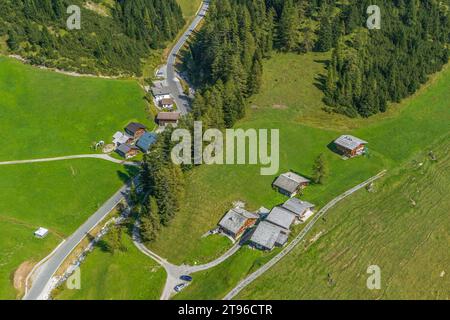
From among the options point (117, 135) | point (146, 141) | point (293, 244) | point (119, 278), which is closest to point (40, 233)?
point (119, 278)

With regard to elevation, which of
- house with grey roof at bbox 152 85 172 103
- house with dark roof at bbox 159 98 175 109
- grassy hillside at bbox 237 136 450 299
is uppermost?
house with grey roof at bbox 152 85 172 103

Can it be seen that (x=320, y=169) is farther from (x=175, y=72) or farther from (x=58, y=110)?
(x=58, y=110)

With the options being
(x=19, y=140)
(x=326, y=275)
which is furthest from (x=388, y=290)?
(x=19, y=140)

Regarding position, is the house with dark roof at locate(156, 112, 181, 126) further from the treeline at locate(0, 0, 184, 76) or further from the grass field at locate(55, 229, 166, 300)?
the grass field at locate(55, 229, 166, 300)

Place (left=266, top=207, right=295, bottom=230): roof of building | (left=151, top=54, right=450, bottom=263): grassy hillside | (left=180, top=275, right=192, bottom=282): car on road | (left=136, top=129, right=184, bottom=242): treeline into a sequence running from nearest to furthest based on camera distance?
(left=180, top=275, right=192, bottom=282): car on road, (left=266, top=207, right=295, bottom=230): roof of building, (left=136, top=129, right=184, bottom=242): treeline, (left=151, top=54, right=450, bottom=263): grassy hillside

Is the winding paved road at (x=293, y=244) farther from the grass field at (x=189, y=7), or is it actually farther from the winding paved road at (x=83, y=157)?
the grass field at (x=189, y=7)

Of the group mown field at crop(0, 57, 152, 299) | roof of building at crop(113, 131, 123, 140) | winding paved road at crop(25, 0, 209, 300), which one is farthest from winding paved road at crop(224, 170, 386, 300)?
roof of building at crop(113, 131, 123, 140)

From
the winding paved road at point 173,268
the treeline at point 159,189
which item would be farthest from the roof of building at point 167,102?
the winding paved road at point 173,268

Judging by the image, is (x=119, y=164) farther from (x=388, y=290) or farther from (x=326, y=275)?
(x=388, y=290)
